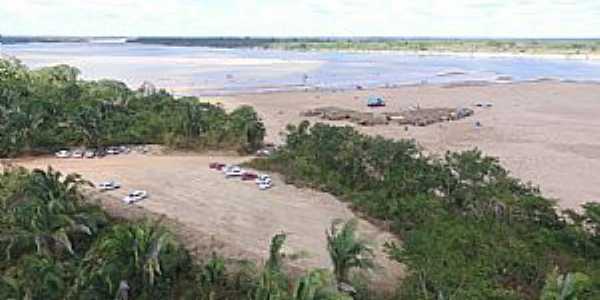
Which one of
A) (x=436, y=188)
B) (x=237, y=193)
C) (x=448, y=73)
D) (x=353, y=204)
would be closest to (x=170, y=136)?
(x=237, y=193)

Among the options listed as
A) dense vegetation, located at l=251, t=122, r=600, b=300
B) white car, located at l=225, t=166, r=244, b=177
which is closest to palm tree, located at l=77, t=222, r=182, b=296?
dense vegetation, located at l=251, t=122, r=600, b=300

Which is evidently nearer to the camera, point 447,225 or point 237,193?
point 447,225

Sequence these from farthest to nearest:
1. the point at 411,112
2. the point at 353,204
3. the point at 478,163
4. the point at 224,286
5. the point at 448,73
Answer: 1. the point at 448,73
2. the point at 411,112
3. the point at 353,204
4. the point at 478,163
5. the point at 224,286

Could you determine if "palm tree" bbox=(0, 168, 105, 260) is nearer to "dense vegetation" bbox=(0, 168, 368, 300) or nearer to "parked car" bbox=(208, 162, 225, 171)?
"dense vegetation" bbox=(0, 168, 368, 300)

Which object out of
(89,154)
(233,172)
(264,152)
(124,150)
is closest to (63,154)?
(89,154)

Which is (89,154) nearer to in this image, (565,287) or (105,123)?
(105,123)

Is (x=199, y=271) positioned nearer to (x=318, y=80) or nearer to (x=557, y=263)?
(x=557, y=263)

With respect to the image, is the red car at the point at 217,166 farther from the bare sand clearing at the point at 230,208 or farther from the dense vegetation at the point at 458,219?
the dense vegetation at the point at 458,219
